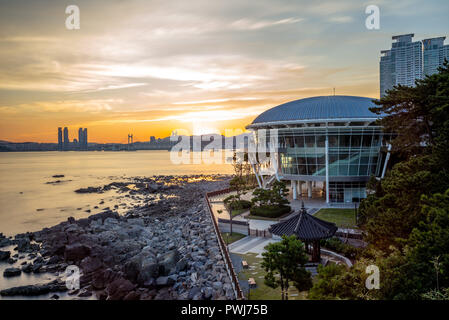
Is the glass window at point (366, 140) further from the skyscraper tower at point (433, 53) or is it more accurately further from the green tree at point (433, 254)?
the skyscraper tower at point (433, 53)

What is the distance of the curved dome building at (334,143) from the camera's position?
126ft

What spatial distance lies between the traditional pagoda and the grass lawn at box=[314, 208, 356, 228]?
982 centimetres

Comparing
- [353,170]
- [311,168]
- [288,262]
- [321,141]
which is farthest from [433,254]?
[311,168]

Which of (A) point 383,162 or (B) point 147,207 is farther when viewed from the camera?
(B) point 147,207

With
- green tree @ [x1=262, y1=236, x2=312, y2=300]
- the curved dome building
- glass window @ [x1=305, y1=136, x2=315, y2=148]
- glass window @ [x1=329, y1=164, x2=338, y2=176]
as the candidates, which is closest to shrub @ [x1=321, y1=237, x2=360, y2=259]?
green tree @ [x1=262, y1=236, x2=312, y2=300]

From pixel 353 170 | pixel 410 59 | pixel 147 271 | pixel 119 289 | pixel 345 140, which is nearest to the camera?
pixel 119 289

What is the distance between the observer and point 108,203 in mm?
60625

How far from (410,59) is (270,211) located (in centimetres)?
10374

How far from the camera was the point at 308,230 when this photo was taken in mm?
19266

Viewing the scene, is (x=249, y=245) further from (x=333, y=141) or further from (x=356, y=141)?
(x=356, y=141)
